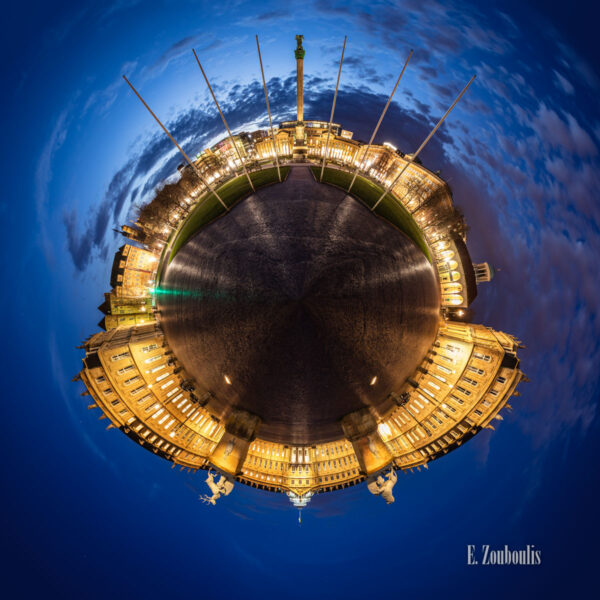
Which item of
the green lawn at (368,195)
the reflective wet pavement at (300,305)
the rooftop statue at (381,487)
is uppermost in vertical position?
the green lawn at (368,195)

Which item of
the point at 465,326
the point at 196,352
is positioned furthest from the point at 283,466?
the point at 465,326

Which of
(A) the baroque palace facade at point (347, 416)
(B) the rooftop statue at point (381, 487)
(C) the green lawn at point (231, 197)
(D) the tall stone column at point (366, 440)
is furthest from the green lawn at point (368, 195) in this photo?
(B) the rooftop statue at point (381, 487)

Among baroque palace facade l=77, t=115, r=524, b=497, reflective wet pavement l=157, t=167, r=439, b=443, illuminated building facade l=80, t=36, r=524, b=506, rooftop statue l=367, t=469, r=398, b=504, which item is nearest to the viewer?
reflective wet pavement l=157, t=167, r=439, b=443

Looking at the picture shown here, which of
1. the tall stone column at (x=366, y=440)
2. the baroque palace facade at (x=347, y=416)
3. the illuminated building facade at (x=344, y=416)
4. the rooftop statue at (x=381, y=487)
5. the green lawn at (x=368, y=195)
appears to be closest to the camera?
the green lawn at (x=368, y=195)

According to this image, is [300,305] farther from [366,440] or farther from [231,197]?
[366,440]

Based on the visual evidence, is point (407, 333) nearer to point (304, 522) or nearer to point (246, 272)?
point (246, 272)

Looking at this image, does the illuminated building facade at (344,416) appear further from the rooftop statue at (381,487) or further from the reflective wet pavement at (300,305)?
the reflective wet pavement at (300,305)

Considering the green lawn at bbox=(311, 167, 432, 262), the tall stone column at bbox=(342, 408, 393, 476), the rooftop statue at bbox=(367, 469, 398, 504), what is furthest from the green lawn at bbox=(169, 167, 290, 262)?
the rooftop statue at bbox=(367, 469, 398, 504)

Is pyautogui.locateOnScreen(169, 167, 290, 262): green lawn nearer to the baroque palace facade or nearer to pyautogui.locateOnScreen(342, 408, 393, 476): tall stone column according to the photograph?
the baroque palace facade
